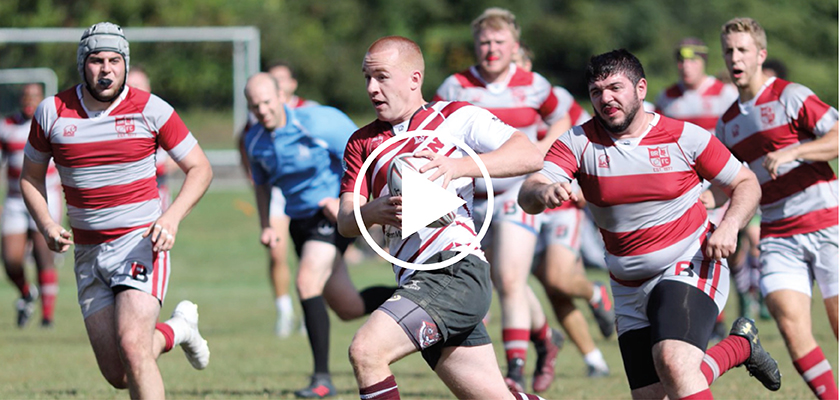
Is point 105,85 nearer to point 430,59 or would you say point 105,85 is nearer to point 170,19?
point 170,19

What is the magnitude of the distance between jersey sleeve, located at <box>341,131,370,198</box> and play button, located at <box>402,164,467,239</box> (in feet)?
1.09

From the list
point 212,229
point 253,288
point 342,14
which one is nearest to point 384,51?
point 253,288

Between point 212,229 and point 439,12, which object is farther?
point 439,12

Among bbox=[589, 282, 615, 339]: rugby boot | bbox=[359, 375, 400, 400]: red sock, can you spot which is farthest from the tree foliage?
bbox=[359, 375, 400, 400]: red sock

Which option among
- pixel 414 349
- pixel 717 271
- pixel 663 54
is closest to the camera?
pixel 414 349

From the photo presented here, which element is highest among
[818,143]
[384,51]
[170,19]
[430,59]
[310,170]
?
[384,51]

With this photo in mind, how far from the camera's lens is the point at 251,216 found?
2598cm

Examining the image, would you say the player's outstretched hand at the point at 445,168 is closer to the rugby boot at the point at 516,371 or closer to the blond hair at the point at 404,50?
the blond hair at the point at 404,50

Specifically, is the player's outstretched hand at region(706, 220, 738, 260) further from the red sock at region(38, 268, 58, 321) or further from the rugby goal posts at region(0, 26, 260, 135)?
the rugby goal posts at region(0, 26, 260, 135)

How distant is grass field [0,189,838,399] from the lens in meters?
7.86

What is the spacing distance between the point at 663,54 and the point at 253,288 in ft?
147

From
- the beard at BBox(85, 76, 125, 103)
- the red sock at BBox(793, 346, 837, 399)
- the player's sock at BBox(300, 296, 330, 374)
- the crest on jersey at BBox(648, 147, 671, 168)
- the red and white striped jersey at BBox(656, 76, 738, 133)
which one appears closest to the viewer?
the crest on jersey at BBox(648, 147, 671, 168)

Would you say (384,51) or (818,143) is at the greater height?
(384,51)

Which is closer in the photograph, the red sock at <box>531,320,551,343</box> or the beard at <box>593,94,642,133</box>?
the beard at <box>593,94,642,133</box>
